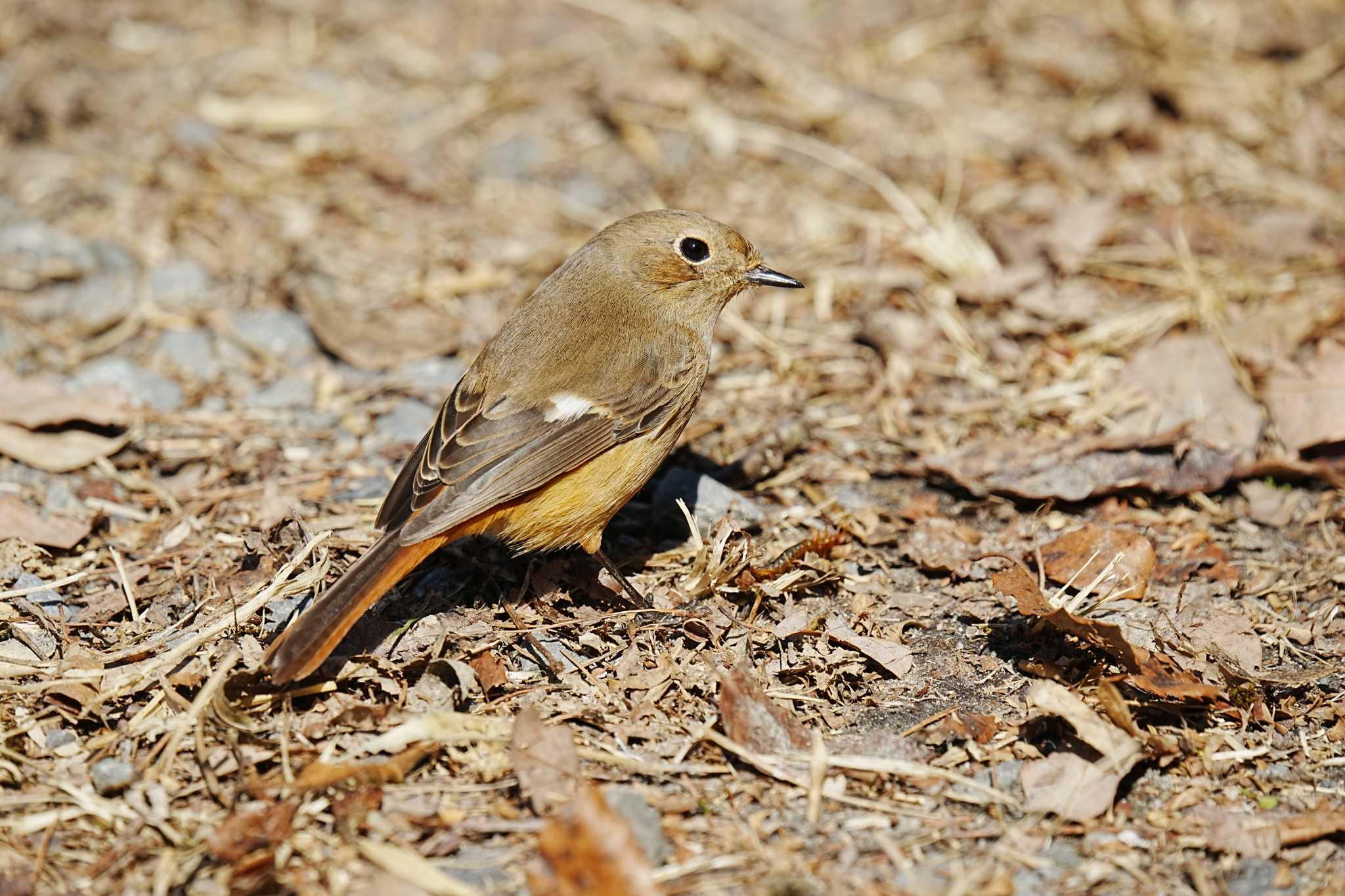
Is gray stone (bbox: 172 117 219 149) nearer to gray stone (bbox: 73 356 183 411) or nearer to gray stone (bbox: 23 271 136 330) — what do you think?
gray stone (bbox: 23 271 136 330)

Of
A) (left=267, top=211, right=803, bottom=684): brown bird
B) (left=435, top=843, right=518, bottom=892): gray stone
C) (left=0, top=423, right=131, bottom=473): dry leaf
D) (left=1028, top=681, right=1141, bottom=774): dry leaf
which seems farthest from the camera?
(left=0, top=423, right=131, bottom=473): dry leaf

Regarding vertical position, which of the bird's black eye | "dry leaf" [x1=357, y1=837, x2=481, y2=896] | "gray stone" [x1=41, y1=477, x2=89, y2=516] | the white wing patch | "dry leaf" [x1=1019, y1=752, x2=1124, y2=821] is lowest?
"gray stone" [x1=41, y1=477, x2=89, y2=516]

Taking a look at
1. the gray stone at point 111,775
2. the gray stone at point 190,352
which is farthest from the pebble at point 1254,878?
the gray stone at point 190,352

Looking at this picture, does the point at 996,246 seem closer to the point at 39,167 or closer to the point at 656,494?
the point at 656,494

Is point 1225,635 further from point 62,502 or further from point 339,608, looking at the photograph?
point 62,502

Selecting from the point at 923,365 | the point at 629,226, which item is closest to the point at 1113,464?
the point at 923,365

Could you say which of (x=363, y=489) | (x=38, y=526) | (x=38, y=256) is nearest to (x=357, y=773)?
(x=363, y=489)

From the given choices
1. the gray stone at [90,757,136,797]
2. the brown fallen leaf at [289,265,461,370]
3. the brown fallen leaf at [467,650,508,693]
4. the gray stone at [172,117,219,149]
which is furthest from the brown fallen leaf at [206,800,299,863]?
the gray stone at [172,117,219,149]
